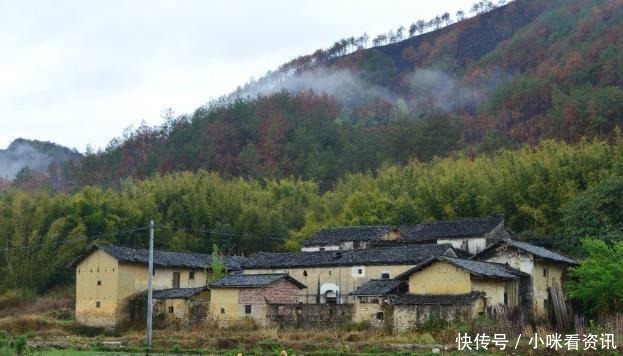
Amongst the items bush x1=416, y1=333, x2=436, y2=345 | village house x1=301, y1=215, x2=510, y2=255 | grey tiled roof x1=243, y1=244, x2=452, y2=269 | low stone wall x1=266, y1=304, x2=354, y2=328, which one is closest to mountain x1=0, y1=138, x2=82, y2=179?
village house x1=301, y1=215, x2=510, y2=255

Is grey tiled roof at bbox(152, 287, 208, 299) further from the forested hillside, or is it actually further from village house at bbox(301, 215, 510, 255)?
the forested hillside

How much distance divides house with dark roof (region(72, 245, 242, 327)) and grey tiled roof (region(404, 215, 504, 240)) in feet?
38.6

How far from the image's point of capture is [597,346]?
21219mm

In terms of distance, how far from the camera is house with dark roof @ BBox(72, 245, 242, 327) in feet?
117

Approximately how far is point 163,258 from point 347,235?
9.62m

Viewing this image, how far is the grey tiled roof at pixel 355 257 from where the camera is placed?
1358 inches

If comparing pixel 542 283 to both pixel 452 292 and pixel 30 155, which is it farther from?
pixel 30 155

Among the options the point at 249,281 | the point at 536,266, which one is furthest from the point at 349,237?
the point at 536,266

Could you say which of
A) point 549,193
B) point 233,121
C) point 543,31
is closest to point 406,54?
point 543,31

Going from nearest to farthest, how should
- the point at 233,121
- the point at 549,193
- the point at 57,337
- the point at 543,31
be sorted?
the point at 57,337 < the point at 549,193 < the point at 233,121 < the point at 543,31

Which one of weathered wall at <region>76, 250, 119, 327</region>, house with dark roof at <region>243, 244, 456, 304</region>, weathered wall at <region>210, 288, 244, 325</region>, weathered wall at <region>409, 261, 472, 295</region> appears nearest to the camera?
weathered wall at <region>409, 261, 472, 295</region>

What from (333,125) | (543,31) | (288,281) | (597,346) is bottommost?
(597,346)

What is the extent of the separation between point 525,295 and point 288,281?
9444mm

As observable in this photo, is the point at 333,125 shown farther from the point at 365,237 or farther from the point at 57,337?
the point at 57,337
